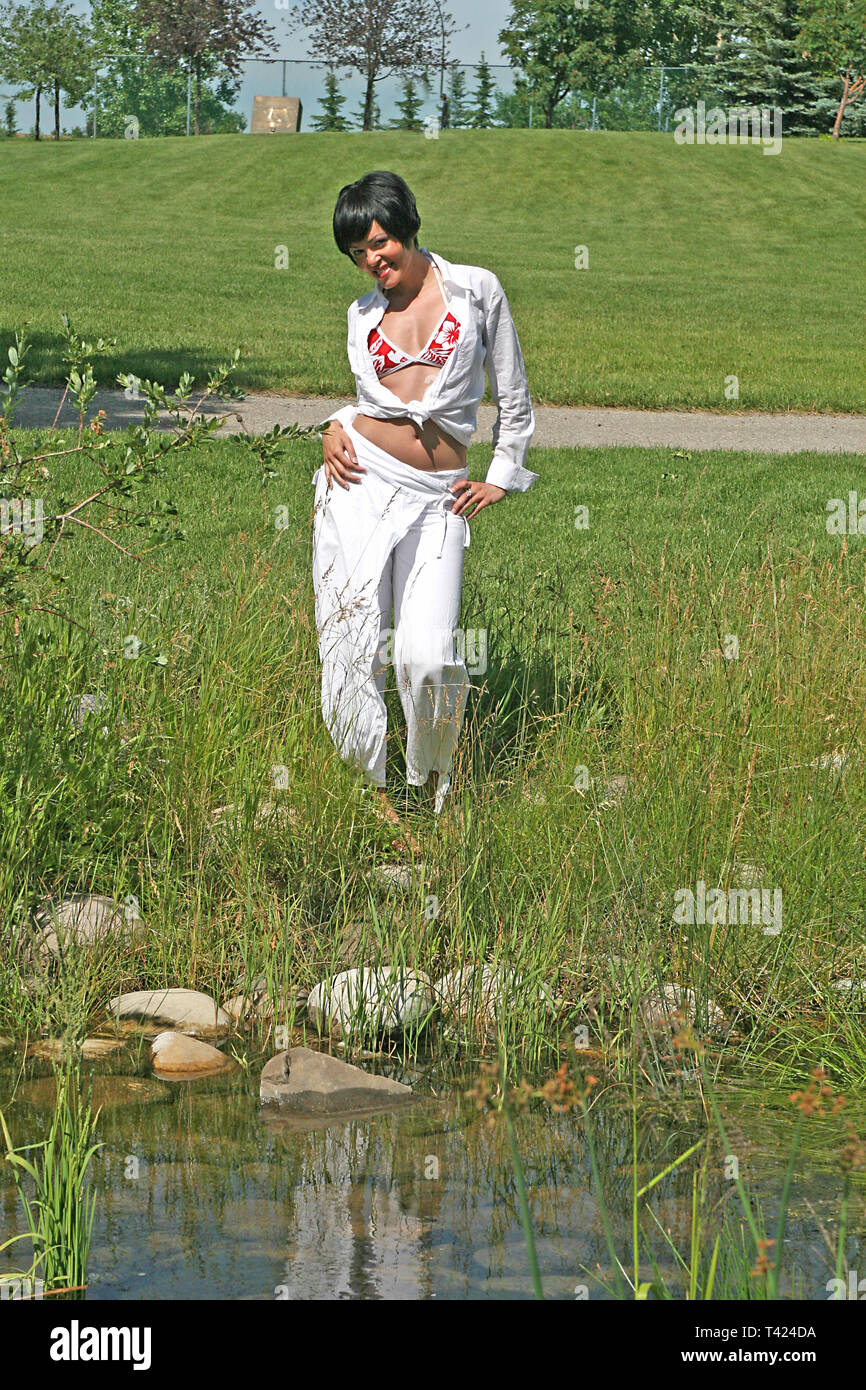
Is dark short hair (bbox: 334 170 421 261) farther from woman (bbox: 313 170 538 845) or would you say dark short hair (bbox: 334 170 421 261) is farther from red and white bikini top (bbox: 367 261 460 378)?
red and white bikini top (bbox: 367 261 460 378)

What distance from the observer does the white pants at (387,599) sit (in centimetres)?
472

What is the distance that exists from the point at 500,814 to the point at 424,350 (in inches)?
58.1

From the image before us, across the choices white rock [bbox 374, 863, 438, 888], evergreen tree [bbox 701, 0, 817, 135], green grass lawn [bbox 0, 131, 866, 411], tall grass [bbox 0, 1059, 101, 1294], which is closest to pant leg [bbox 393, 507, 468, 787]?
white rock [bbox 374, 863, 438, 888]

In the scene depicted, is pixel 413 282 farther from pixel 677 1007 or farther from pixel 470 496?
pixel 677 1007

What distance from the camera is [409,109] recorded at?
5612 cm

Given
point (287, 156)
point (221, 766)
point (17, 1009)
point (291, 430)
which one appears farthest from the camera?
point (287, 156)

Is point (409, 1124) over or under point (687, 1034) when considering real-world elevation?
under

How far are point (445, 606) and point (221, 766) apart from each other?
0.91 metres

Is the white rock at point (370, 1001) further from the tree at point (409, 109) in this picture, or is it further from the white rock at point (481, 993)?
the tree at point (409, 109)

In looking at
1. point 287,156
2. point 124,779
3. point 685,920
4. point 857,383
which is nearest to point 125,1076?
point 124,779

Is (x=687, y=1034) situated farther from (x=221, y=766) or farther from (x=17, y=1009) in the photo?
(x=221, y=766)

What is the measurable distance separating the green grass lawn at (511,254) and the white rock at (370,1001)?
7616 millimetres

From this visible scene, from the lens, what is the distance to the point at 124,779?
4688 mm

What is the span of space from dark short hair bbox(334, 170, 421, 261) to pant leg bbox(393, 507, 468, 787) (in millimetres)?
871
